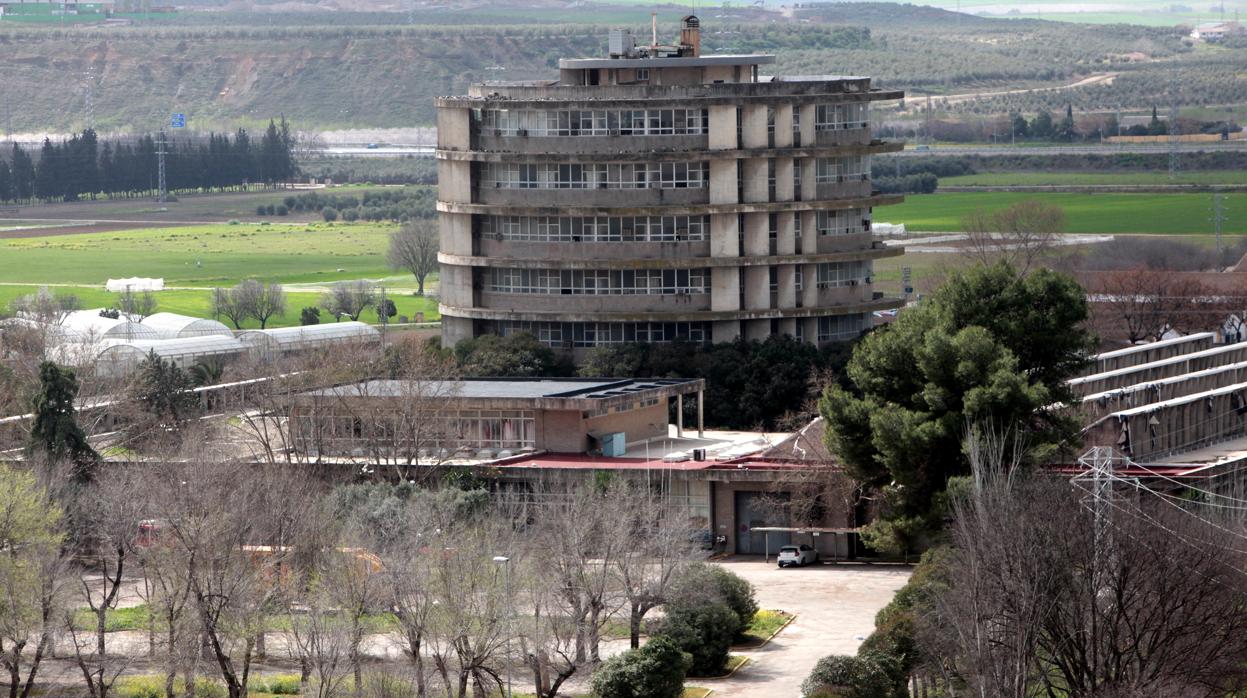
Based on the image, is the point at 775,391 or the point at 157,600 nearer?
the point at 157,600

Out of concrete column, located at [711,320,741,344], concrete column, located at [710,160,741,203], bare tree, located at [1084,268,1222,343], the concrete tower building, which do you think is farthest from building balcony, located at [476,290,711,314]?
bare tree, located at [1084,268,1222,343]

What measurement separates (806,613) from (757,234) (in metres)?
35.2

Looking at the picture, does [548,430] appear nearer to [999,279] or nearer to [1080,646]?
[999,279]

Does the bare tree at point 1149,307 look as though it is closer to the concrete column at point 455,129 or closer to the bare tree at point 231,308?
the concrete column at point 455,129

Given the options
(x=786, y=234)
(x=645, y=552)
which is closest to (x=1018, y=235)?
(x=786, y=234)

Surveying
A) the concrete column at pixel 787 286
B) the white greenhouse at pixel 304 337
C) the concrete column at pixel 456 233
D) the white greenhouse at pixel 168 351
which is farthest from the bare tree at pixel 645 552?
the white greenhouse at pixel 304 337

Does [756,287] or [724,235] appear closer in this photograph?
[724,235]

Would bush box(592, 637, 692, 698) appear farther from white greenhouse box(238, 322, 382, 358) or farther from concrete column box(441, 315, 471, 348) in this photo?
white greenhouse box(238, 322, 382, 358)

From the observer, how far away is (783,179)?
107 metres

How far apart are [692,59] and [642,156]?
7104mm

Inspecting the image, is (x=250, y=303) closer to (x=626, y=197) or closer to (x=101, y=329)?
(x=101, y=329)

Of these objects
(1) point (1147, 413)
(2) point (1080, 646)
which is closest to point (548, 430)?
(1) point (1147, 413)

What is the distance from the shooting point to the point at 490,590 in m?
63.0

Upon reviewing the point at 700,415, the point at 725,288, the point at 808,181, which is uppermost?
the point at 808,181
